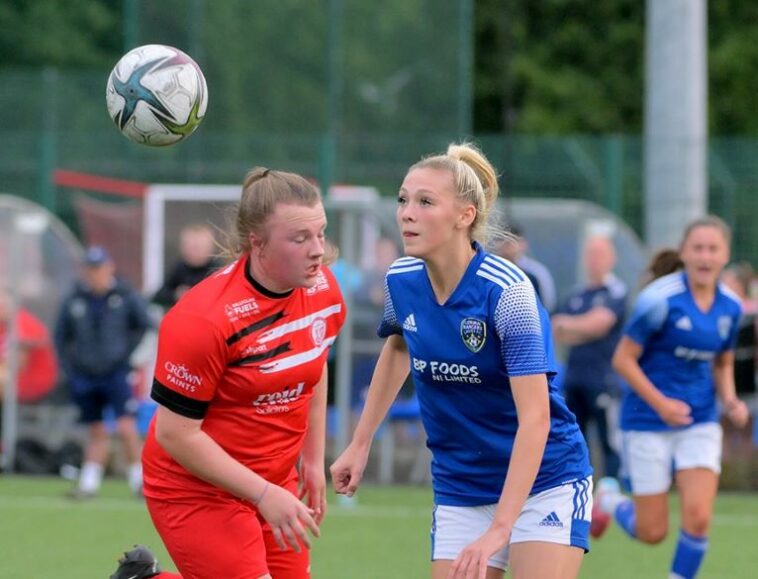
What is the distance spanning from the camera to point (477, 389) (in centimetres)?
474

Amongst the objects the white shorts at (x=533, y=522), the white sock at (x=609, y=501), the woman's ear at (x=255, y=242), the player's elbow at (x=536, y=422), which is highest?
the woman's ear at (x=255, y=242)

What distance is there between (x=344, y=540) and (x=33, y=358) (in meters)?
4.83

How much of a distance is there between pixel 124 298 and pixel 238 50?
6.74m

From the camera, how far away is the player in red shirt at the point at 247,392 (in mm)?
4598

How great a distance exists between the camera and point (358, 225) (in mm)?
12938

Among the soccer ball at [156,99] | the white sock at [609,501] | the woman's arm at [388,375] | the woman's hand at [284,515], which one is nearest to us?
the woman's hand at [284,515]

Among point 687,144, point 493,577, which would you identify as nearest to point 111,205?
point 687,144

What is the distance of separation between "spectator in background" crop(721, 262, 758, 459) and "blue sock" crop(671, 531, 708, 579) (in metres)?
5.31

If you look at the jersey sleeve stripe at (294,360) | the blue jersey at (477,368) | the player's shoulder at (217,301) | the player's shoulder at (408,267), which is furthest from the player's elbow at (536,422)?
the player's shoulder at (217,301)

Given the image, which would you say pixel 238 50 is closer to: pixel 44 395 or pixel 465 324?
pixel 44 395

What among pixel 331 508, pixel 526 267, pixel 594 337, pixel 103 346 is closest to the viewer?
pixel 526 267

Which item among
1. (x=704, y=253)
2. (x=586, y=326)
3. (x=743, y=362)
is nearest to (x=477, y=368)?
(x=704, y=253)

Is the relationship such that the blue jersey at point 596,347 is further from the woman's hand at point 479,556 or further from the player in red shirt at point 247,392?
the woman's hand at point 479,556

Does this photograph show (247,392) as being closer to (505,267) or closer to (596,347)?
(505,267)
